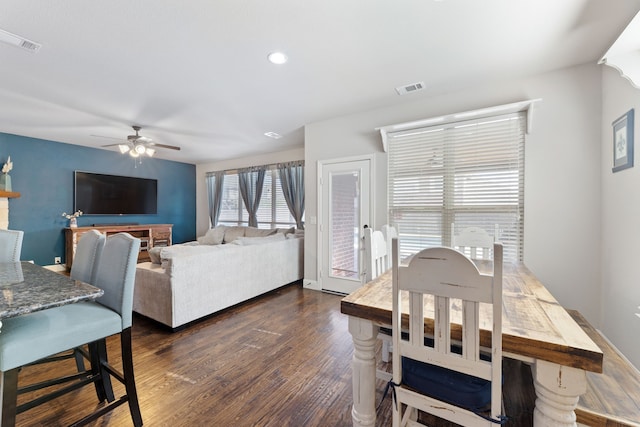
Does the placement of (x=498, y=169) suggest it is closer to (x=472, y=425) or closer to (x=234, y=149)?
(x=472, y=425)

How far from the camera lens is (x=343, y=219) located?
12.6ft

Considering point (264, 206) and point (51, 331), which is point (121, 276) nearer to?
point (51, 331)

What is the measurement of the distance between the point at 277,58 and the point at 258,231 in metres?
3.76

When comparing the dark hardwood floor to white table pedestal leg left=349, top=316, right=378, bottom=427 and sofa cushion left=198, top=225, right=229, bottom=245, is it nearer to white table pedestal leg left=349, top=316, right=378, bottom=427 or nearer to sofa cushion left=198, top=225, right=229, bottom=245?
white table pedestal leg left=349, top=316, right=378, bottom=427

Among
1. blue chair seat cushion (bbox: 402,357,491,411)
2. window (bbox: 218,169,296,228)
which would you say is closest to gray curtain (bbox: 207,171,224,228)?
window (bbox: 218,169,296,228)

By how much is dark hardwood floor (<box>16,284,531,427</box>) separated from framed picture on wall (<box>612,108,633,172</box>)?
1748 millimetres

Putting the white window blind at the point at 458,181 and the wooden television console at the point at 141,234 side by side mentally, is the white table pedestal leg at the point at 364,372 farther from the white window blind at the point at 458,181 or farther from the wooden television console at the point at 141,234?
the wooden television console at the point at 141,234

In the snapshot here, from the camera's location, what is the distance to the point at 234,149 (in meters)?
5.66

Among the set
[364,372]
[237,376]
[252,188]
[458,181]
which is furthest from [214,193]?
[364,372]

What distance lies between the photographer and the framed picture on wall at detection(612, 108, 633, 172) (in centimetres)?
186

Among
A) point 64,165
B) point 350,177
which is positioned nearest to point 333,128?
point 350,177

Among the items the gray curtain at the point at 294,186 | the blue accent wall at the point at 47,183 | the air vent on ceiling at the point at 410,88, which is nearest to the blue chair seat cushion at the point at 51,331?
the air vent on ceiling at the point at 410,88

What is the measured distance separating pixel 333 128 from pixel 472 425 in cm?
354

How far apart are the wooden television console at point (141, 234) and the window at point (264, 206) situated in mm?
1318
